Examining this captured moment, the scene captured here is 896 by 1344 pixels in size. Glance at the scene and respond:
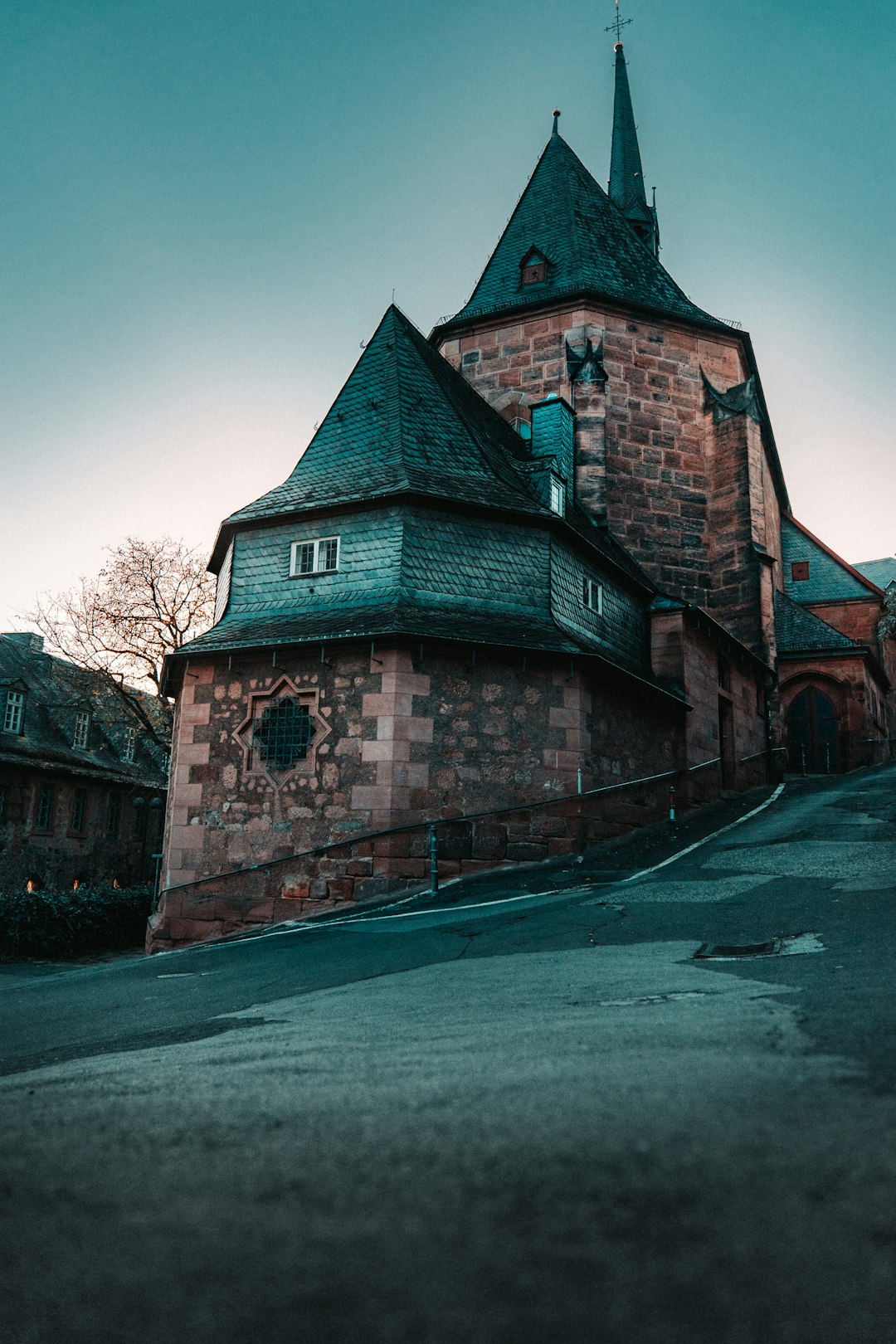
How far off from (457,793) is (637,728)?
447 centimetres

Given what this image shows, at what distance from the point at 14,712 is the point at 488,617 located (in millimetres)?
20653

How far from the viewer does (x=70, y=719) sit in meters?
33.5

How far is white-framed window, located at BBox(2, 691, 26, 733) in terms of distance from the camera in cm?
3111

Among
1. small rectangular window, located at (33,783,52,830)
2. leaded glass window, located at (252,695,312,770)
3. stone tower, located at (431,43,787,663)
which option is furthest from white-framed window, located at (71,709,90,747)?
leaded glass window, located at (252,695,312,770)

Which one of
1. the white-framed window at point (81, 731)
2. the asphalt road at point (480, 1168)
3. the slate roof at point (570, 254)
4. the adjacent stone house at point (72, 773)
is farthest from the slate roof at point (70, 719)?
the asphalt road at point (480, 1168)

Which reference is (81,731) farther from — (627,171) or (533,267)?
(627,171)

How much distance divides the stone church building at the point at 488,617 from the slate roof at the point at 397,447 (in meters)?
0.06

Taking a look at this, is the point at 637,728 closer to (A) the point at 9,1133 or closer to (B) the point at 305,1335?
(A) the point at 9,1133

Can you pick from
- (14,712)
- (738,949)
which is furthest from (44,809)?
(738,949)

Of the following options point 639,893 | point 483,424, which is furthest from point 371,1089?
point 483,424

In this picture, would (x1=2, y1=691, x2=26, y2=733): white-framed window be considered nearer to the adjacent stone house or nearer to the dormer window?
the adjacent stone house

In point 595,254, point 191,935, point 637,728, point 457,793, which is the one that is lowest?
point 191,935

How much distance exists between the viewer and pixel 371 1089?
3.89 metres

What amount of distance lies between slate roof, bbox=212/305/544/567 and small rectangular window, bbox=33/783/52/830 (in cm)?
1319
